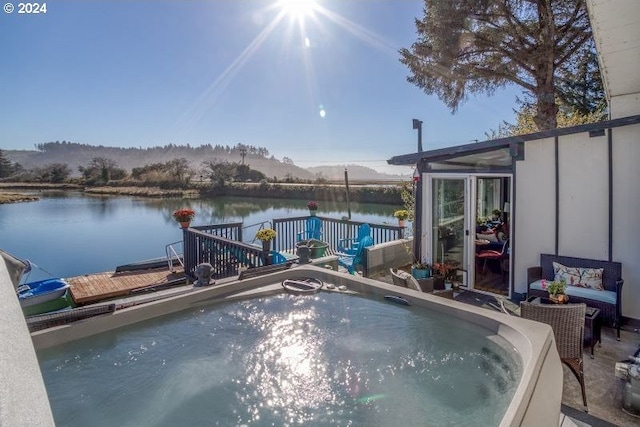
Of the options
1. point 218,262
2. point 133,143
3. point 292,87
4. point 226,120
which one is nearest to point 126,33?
point 292,87

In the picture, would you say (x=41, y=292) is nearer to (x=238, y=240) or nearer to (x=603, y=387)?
(x=238, y=240)

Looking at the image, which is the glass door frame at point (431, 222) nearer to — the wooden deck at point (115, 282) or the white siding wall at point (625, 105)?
the white siding wall at point (625, 105)

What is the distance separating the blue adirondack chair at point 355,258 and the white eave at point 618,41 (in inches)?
156

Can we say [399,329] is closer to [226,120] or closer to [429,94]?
[429,94]

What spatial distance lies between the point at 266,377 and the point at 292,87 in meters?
10.4

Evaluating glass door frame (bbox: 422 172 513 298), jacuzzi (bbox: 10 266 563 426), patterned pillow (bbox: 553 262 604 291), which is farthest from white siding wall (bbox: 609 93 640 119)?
jacuzzi (bbox: 10 266 563 426)

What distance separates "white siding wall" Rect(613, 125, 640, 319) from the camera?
3961 millimetres

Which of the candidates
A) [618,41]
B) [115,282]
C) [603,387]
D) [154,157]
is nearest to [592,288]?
[603,387]

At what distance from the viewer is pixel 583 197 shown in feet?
14.1

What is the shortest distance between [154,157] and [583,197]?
111 ft

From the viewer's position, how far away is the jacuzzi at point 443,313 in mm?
2013

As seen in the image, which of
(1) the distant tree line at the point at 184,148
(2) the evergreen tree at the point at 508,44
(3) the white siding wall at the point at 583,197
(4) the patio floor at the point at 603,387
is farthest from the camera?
(1) the distant tree line at the point at 184,148

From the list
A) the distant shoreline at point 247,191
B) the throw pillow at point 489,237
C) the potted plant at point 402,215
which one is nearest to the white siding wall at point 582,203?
the throw pillow at point 489,237

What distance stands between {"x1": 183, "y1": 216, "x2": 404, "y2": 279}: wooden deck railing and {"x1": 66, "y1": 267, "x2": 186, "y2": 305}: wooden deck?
0.68 metres
